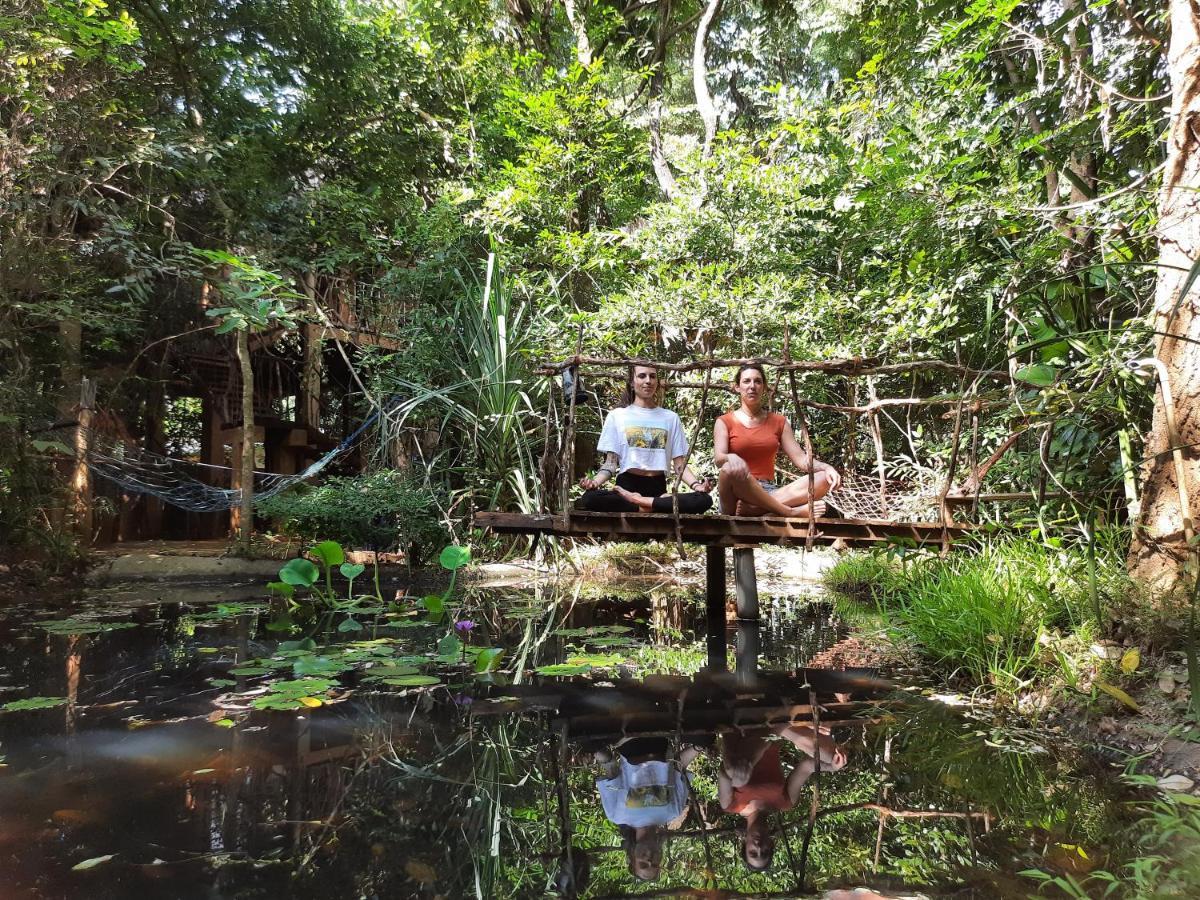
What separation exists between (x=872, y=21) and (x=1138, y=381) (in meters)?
5.75

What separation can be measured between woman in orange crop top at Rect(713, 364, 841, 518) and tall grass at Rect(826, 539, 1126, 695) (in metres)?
0.70

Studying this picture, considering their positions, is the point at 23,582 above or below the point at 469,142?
below

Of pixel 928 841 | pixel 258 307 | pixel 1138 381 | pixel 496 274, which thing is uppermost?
pixel 496 274

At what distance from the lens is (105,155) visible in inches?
197

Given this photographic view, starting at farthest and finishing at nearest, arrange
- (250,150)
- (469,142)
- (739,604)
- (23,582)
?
1. (469,142)
2. (250,150)
3. (23,582)
4. (739,604)

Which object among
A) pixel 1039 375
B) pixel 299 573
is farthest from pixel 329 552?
pixel 1039 375

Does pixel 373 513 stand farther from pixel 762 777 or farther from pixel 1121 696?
pixel 1121 696

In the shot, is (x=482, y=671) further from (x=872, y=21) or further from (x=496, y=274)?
A: (x=872, y=21)

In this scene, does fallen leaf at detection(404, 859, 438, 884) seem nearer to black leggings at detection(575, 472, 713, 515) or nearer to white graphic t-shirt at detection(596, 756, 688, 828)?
white graphic t-shirt at detection(596, 756, 688, 828)

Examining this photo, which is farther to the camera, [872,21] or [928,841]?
[872,21]

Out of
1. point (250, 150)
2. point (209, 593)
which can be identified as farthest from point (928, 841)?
point (250, 150)

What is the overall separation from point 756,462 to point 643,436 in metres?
0.60

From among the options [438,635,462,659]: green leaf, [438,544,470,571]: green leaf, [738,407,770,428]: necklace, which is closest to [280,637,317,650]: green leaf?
[438,635,462,659]: green leaf

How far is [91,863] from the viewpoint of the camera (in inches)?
48.6
